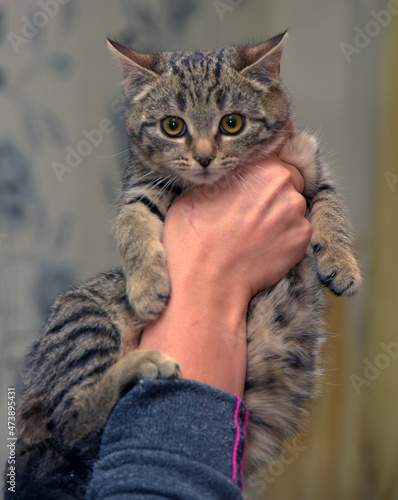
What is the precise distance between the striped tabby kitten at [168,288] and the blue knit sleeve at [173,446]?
103 millimetres

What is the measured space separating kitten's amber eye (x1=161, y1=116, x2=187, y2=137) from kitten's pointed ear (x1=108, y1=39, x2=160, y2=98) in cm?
13

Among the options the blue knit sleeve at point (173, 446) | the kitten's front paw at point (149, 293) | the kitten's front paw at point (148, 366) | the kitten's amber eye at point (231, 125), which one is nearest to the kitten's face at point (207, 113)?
the kitten's amber eye at point (231, 125)

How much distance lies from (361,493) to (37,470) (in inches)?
57.5

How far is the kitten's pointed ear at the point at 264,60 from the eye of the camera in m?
1.09

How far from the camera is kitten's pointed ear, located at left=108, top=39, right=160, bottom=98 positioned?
44.2 inches

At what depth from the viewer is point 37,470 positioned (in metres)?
0.86

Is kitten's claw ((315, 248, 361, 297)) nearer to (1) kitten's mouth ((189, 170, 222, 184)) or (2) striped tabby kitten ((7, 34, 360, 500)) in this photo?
(2) striped tabby kitten ((7, 34, 360, 500))

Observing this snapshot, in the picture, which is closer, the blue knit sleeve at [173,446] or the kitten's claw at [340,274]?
the blue knit sleeve at [173,446]

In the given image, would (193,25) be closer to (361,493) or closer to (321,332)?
(321,332)

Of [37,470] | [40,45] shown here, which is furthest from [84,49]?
[37,470]

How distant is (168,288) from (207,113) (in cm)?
40

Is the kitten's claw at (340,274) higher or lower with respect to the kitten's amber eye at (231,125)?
lower

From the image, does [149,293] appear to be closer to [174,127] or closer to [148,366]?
[148,366]

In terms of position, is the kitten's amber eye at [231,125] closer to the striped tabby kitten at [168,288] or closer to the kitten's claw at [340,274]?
the striped tabby kitten at [168,288]
